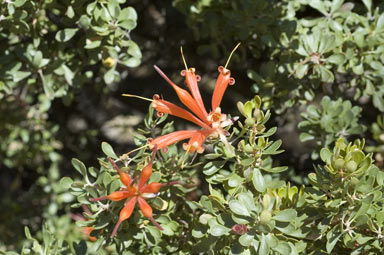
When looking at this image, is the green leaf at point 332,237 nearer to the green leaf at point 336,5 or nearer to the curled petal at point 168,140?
the curled petal at point 168,140

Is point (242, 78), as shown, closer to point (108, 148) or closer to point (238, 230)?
point (108, 148)

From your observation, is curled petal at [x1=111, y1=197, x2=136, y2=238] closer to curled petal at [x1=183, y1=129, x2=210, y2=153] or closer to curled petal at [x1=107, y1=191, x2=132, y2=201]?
curled petal at [x1=107, y1=191, x2=132, y2=201]

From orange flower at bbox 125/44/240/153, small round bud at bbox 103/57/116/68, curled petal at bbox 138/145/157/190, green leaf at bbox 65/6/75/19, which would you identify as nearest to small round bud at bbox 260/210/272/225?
orange flower at bbox 125/44/240/153

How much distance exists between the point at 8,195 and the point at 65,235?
601 mm

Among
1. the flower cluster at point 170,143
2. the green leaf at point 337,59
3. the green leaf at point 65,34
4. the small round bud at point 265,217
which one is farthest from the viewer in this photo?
the green leaf at point 65,34

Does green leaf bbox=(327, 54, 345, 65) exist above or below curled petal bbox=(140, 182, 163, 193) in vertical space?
above

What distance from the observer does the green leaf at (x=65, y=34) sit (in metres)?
1.91

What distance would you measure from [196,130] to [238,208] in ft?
0.89

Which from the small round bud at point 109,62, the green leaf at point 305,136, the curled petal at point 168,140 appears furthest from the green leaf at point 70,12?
the green leaf at point 305,136

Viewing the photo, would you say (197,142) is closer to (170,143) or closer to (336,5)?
(170,143)

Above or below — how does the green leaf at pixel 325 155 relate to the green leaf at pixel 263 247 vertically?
above

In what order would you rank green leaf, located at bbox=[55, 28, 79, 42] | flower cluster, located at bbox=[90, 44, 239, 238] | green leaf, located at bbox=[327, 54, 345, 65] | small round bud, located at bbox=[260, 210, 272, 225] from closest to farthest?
1. small round bud, located at bbox=[260, 210, 272, 225]
2. flower cluster, located at bbox=[90, 44, 239, 238]
3. green leaf, located at bbox=[327, 54, 345, 65]
4. green leaf, located at bbox=[55, 28, 79, 42]

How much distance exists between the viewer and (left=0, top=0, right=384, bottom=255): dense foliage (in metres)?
1.44

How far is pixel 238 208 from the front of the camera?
1345 millimetres
